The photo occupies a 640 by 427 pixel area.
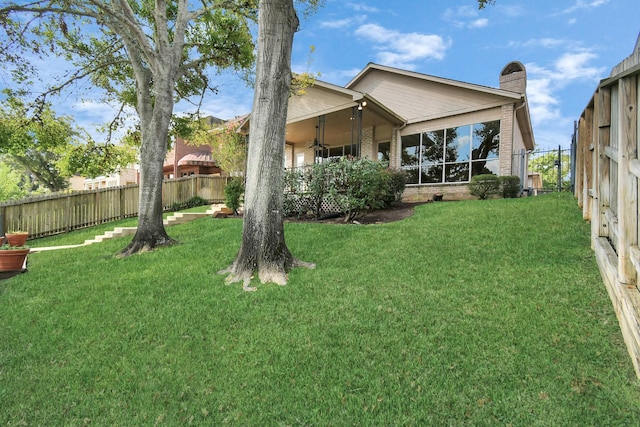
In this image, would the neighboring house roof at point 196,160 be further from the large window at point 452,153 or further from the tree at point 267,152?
the tree at point 267,152

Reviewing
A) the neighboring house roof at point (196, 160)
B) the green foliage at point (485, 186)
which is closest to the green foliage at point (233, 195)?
the green foliage at point (485, 186)

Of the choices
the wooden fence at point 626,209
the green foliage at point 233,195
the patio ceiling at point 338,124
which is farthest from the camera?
the patio ceiling at point 338,124

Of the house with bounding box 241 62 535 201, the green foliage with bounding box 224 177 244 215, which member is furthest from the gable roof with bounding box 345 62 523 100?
the green foliage with bounding box 224 177 244 215

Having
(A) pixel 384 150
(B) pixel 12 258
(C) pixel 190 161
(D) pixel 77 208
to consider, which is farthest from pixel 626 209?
(C) pixel 190 161

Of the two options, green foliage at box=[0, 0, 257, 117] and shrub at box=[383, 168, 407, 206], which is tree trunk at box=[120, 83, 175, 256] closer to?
green foliage at box=[0, 0, 257, 117]

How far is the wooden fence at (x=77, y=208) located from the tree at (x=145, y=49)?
421 cm

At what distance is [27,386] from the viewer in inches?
108

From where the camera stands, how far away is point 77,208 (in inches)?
496

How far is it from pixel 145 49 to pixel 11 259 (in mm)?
5099

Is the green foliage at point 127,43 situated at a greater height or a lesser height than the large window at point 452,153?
greater

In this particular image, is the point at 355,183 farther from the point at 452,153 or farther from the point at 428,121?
the point at 428,121

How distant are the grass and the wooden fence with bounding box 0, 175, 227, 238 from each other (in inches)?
312

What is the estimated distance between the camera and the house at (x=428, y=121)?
11461 mm

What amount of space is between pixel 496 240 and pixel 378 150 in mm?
10240
